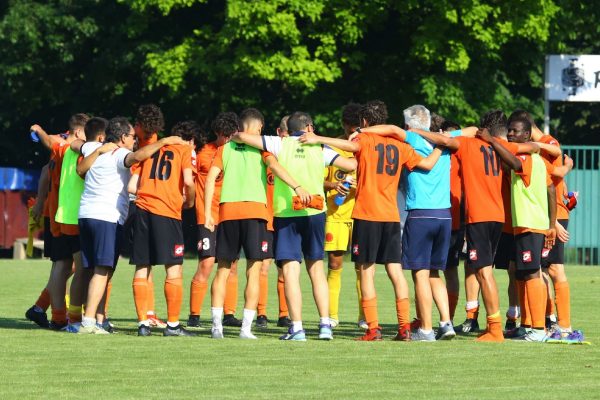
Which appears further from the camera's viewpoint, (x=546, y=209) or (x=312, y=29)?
(x=312, y=29)

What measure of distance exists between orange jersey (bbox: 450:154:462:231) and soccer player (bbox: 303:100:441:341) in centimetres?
123

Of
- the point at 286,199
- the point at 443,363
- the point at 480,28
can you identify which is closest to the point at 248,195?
the point at 286,199

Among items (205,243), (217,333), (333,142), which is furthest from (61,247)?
(333,142)

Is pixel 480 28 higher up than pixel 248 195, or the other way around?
pixel 480 28

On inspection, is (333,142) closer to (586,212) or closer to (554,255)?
(554,255)

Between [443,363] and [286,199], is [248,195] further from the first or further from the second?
[443,363]

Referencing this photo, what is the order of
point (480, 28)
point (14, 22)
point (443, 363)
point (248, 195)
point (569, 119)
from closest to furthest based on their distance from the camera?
point (443, 363)
point (248, 195)
point (480, 28)
point (14, 22)
point (569, 119)

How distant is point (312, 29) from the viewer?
3444 cm

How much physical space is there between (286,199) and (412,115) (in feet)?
4.73

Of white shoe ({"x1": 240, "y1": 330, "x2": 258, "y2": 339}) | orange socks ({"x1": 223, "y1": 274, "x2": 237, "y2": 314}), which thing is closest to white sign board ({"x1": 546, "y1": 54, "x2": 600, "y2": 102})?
orange socks ({"x1": 223, "y1": 274, "x2": 237, "y2": 314})

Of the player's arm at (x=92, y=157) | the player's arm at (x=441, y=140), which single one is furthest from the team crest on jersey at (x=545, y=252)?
the player's arm at (x=92, y=157)

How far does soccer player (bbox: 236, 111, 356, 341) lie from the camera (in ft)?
40.8

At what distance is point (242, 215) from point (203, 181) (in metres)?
2.15

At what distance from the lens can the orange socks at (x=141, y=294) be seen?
507 inches
